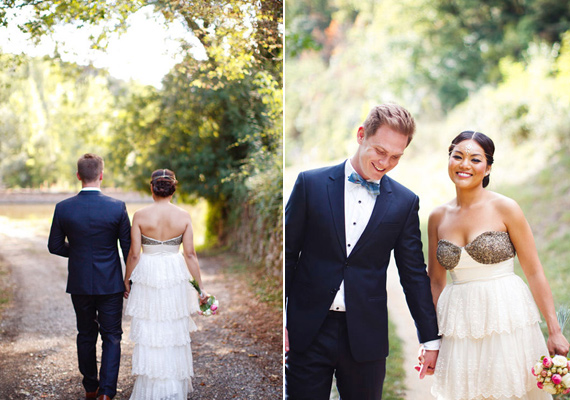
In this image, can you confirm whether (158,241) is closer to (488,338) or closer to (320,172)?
(320,172)

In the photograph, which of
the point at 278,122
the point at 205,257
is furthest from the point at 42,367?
the point at 278,122

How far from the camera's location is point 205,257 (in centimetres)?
408

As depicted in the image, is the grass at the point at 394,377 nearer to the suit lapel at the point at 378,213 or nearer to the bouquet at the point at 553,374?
the bouquet at the point at 553,374

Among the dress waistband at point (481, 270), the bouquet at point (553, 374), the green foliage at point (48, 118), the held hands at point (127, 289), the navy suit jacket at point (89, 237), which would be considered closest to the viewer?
the bouquet at point (553, 374)

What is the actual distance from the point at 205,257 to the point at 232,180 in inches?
29.8

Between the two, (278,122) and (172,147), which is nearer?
(172,147)

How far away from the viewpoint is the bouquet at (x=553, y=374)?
7.14 feet

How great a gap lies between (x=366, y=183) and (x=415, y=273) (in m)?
0.46

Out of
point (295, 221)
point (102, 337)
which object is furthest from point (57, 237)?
point (295, 221)

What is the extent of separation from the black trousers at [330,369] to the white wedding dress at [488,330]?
387 mm

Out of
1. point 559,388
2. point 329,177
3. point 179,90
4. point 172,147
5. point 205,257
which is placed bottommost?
point 559,388

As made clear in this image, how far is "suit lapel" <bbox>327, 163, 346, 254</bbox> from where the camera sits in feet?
7.71

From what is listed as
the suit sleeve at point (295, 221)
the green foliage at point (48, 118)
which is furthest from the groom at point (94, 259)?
the suit sleeve at point (295, 221)

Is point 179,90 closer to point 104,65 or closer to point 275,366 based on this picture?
point 104,65
